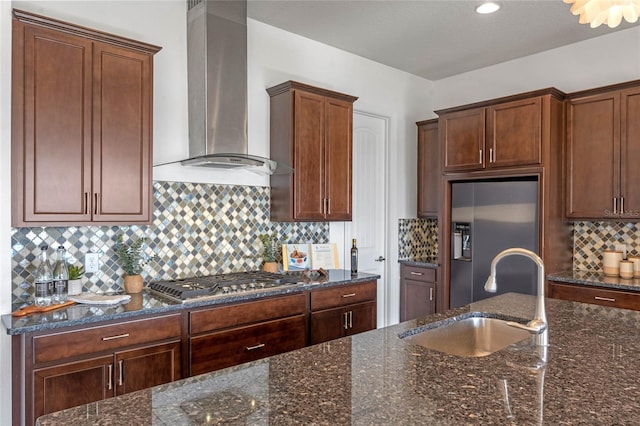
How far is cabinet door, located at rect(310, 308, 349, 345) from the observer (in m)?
3.10

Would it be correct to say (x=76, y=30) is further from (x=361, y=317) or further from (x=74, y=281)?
(x=361, y=317)

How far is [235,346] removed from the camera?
265 centimetres

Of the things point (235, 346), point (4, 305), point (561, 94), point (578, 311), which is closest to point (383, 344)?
point (578, 311)

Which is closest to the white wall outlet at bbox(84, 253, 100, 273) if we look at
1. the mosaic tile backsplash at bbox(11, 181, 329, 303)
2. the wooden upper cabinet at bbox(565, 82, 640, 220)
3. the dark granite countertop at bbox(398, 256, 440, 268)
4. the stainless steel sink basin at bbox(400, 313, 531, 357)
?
the mosaic tile backsplash at bbox(11, 181, 329, 303)

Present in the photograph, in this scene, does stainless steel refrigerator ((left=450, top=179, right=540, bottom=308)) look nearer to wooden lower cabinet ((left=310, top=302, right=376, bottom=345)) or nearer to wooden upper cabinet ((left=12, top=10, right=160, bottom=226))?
wooden lower cabinet ((left=310, top=302, right=376, bottom=345))

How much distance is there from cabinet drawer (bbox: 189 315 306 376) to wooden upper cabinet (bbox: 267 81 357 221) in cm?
88

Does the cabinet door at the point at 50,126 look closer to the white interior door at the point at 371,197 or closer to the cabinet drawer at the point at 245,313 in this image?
the cabinet drawer at the point at 245,313

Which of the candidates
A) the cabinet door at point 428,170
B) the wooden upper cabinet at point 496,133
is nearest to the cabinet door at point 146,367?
the wooden upper cabinet at point 496,133

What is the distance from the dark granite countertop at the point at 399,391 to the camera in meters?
1.01

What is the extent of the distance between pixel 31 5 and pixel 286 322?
2.40m

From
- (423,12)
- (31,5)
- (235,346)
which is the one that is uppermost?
(423,12)

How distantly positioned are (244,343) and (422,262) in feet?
7.76

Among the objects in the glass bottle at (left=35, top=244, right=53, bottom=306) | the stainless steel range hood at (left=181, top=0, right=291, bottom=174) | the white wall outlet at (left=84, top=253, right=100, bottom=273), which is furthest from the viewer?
the stainless steel range hood at (left=181, top=0, right=291, bottom=174)

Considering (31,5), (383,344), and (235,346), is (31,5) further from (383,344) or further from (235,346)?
(383,344)
